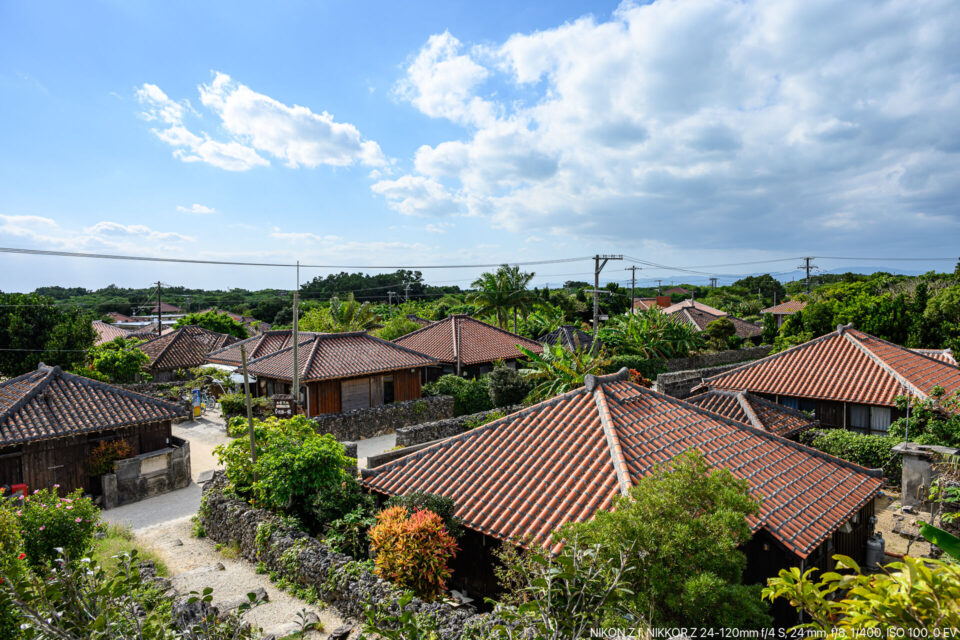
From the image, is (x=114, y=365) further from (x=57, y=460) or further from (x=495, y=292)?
(x=495, y=292)

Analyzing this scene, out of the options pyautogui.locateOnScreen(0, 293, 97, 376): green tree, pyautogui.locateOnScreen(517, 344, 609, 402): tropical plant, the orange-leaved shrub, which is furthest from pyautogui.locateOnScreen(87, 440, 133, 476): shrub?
pyautogui.locateOnScreen(0, 293, 97, 376): green tree

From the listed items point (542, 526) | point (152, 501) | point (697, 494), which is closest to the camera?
point (697, 494)

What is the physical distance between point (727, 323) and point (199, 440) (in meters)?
39.9

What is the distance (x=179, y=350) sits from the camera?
36.4 m

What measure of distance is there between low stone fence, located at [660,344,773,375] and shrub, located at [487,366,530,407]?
13812 millimetres

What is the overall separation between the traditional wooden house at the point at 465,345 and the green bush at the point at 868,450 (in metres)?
16.9

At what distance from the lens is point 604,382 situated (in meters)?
12.3

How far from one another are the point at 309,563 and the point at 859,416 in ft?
64.7

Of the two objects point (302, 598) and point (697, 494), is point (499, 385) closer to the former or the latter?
point (302, 598)

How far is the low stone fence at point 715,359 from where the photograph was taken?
3512 cm

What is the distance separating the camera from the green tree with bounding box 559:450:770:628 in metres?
5.24

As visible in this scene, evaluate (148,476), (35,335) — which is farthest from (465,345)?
(35,335)

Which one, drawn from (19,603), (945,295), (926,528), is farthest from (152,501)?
(945,295)

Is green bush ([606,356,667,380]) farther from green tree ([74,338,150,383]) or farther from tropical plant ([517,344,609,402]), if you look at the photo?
green tree ([74,338,150,383])
